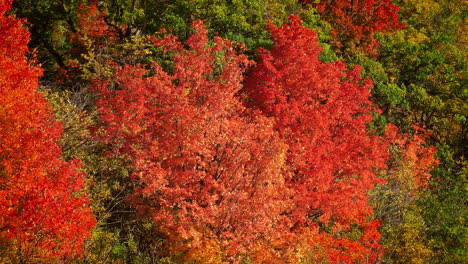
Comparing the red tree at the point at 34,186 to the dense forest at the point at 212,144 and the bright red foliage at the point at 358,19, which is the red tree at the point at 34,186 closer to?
the dense forest at the point at 212,144

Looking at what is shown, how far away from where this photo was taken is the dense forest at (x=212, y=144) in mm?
22172

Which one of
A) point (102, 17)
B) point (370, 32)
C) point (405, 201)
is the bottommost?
point (405, 201)

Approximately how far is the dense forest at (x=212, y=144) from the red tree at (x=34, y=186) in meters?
0.08

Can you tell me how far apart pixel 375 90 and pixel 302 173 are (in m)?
16.8

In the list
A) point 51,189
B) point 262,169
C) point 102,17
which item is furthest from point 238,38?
point 51,189

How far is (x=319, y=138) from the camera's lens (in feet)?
107

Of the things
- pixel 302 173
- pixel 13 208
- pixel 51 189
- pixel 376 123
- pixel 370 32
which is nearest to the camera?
pixel 13 208

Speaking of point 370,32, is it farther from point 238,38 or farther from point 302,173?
point 302,173

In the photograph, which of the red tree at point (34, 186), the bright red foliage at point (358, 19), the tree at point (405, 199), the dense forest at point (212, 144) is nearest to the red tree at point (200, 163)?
the dense forest at point (212, 144)

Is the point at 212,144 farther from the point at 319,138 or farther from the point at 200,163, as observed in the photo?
the point at 319,138

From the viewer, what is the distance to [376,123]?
44.2m

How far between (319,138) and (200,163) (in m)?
10.0

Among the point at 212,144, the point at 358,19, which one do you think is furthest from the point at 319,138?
the point at 358,19

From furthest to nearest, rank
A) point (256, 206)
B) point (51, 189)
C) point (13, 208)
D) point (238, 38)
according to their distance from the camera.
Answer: point (238, 38)
point (256, 206)
point (51, 189)
point (13, 208)
